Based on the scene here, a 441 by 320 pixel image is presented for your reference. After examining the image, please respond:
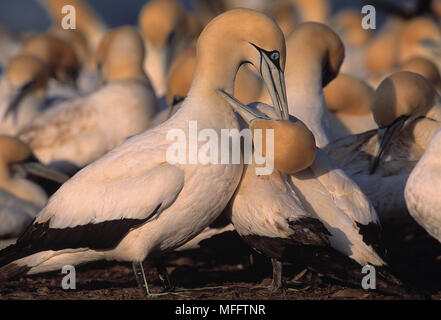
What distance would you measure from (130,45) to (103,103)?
46.8 inches

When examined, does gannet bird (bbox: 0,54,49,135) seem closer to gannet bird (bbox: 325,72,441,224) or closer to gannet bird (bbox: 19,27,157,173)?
gannet bird (bbox: 19,27,157,173)

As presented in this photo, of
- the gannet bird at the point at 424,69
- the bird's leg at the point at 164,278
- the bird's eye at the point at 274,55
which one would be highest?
the bird's eye at the point at 274,55

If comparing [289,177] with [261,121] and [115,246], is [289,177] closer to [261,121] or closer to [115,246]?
[261,121]

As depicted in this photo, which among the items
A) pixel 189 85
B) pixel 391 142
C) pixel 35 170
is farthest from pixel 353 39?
pixel 391 142

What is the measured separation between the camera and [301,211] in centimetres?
540

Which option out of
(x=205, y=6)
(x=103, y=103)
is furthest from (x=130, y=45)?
(x=205, y=6)

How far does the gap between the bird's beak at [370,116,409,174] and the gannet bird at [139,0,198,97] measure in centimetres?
590

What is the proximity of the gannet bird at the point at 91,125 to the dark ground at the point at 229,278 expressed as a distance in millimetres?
2660

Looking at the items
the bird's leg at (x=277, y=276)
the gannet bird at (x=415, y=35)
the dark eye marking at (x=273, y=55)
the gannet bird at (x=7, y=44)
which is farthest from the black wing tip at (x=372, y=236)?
the gannet bird at (x=7, y=44)

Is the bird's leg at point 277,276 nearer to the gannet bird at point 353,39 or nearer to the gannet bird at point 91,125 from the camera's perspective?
the gannet bird at point 91,125

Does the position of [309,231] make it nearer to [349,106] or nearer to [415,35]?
[349,106]

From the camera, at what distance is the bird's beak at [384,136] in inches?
277

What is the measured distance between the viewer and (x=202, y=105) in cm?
562

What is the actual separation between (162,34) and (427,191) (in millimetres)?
7999
